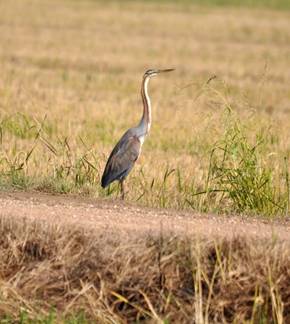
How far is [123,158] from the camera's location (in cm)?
1078

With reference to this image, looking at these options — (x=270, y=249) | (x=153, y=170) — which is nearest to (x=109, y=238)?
(x=270, y=249)

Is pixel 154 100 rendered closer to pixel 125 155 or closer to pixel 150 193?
pixel 125 155

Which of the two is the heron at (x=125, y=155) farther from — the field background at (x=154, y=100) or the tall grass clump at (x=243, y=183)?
the tall grass clump at (x=243, y=183)

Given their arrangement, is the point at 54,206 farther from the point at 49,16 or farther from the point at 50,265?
the point at 49,16

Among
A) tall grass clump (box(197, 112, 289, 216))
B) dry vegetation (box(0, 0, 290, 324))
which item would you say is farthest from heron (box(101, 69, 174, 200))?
tall grass clump (box(197, 112, 289, 216))

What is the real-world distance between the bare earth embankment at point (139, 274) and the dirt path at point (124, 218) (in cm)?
10

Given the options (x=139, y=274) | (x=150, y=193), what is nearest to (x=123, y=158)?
(x=150, y=193)

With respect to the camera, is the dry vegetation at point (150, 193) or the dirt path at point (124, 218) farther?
the dirt path at point (124, 218)

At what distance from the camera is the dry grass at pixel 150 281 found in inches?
302

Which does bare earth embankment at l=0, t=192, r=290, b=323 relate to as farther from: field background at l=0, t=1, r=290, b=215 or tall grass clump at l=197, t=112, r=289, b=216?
field background at l=0, t=1, r=290, b=215

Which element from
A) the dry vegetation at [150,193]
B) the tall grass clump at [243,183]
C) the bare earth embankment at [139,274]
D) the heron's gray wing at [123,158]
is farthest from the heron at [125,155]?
the bare earth embankment at [139,274]

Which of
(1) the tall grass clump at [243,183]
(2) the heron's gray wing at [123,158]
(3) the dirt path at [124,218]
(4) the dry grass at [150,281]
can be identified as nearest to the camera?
(4) the dry grass at [150,281]

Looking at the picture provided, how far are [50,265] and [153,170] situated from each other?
4.26 m

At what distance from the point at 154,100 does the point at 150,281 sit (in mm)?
13285
